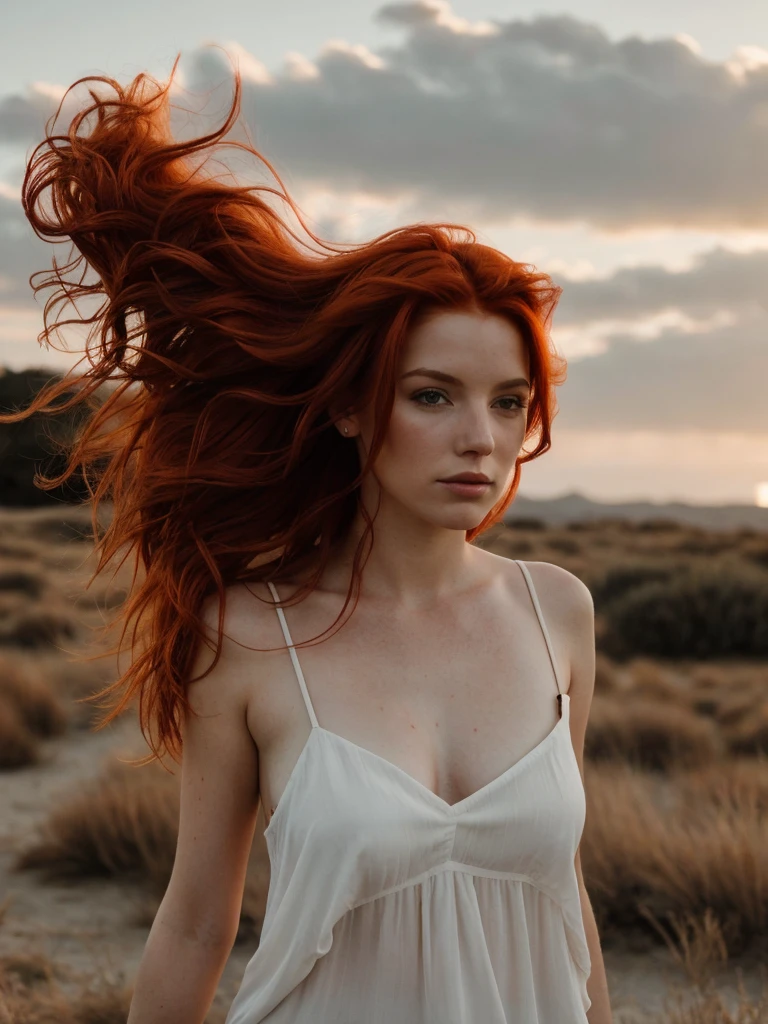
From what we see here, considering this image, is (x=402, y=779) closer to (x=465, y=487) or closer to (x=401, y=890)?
(x=401, y=890)

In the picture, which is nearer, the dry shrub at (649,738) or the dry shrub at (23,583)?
the dry shrub at (649,738)

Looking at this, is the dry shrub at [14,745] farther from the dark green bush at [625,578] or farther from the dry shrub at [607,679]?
the dark green bush at [625,578]

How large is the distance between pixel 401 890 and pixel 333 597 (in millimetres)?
600

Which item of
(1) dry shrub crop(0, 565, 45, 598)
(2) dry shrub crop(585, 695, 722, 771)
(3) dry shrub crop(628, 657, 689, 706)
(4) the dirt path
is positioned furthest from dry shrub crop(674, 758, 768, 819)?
(1) dry shrub crop(0, 565, 45, 598)

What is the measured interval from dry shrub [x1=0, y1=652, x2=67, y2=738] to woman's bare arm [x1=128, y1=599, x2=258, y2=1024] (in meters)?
6.12

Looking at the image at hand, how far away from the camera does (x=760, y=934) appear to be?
4.74m

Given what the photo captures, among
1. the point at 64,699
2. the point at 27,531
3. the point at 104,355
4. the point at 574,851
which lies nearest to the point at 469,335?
the point at 104,355

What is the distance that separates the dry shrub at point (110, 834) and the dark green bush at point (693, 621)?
7.07 meters

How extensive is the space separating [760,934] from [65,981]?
2.84 meters

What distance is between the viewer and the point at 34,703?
26.8ft

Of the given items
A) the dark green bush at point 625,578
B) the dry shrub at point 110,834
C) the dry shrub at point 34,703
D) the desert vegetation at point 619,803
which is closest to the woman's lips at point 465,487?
the desert vegetation at point 619,803

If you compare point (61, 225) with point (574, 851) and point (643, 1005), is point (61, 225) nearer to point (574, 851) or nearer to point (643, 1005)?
point (574, 851)

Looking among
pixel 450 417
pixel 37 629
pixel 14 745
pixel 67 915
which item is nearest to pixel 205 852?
pixel 450 417

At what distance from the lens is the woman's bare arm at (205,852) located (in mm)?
2180
